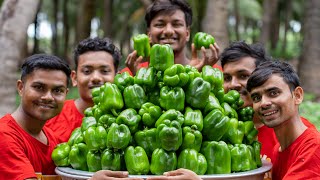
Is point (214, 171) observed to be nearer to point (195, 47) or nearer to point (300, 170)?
point (300, 170)

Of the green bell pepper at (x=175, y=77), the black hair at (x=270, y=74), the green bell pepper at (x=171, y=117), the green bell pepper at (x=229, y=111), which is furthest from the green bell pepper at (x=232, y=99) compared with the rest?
the green bell pepper at (x=171, y=117)

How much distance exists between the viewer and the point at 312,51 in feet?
39.7

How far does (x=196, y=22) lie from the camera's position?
1755 centimetres

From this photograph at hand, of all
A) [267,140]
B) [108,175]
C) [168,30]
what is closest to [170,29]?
[168,30]

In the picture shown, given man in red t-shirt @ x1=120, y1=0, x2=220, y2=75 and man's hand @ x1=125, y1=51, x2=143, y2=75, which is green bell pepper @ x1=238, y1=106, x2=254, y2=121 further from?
man in red t-shirt @ x1=120, y1=0, x2=220, y2=75

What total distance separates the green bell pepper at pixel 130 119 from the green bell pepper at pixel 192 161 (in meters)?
0.31

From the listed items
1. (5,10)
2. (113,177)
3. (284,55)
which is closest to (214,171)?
(113,177)

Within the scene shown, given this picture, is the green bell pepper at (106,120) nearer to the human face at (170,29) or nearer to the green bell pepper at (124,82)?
the green bell pepper at (124,82)

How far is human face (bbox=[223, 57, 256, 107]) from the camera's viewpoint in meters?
4.06

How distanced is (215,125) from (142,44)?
1.19 meters

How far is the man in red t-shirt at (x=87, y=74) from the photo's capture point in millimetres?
4352

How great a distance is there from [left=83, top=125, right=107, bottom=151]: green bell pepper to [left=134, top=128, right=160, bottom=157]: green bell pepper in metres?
0.19

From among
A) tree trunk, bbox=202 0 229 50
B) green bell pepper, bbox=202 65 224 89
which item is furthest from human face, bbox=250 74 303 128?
tree trunk, bbox=202 0 229 50

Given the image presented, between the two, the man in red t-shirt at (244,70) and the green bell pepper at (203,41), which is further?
the green bell pepper at (203,41)
